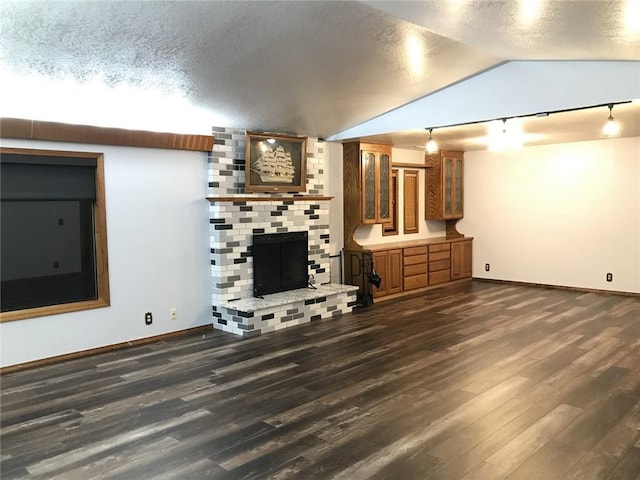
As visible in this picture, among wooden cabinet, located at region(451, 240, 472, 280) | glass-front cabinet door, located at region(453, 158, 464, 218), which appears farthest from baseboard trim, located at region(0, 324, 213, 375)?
glass-front cabinet door, located at region(453, 158, 464, 218)

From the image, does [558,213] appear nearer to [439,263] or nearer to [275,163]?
[439,263]

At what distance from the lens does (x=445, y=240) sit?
8594mm

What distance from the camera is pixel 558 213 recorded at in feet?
26.3

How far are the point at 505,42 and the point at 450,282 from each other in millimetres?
5086

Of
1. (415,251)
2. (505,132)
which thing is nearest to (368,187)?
(415,251)

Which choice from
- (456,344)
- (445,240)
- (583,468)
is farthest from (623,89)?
(445,240)

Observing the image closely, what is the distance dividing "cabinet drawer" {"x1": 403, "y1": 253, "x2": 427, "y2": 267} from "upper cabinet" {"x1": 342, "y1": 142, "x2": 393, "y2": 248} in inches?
28.6

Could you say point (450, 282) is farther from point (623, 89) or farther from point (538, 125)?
point (623, 89)

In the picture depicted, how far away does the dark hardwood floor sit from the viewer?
281cm

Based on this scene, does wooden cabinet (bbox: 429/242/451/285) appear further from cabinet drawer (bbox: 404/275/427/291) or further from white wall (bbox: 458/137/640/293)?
white wall (bbox: 458/137/640/293)

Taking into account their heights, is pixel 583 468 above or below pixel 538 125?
below

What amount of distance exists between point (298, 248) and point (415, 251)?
220 cm

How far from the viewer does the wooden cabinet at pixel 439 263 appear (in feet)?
27.0

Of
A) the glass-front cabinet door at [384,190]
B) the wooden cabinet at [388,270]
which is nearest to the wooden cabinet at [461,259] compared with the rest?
the wooden cabinet at [388,270]
